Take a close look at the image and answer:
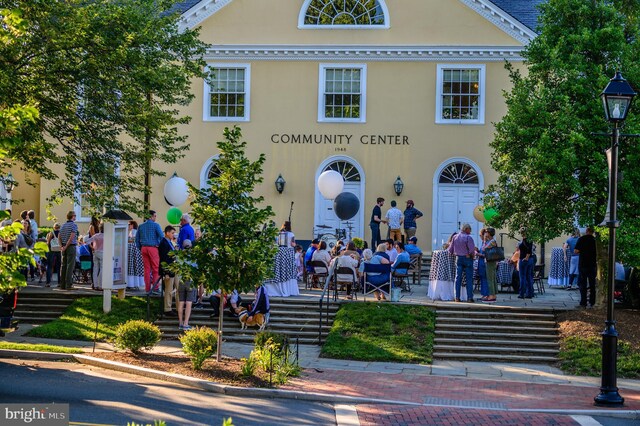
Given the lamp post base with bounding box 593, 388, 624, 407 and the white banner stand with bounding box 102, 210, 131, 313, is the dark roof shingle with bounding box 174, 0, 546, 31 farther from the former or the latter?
the lamp post base with bounding box 593, 388, 624, 407

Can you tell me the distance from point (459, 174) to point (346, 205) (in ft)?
16.0

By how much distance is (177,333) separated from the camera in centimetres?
1959

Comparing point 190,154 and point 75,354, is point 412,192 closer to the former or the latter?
point 190,154

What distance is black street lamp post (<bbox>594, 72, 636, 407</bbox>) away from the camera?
14.5 metres

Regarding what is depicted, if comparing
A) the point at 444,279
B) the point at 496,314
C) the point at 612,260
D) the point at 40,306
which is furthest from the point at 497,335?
the point at 40,306

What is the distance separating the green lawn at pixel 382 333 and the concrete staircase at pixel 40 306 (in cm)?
639

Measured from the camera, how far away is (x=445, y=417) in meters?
13.2

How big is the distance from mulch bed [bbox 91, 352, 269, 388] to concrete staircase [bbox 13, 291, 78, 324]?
4245 mm

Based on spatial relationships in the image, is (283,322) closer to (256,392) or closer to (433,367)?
(433,367)

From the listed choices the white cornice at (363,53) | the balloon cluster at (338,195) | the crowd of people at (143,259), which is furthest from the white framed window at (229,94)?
the crowd of people at (143,259)

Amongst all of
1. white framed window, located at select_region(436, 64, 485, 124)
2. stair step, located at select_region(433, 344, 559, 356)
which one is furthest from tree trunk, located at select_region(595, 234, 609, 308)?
white framed window, located at select_region(436, 64, 485, 124)

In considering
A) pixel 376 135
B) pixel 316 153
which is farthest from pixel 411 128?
pixel 316 153

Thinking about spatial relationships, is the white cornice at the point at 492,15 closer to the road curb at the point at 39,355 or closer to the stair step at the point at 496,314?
the stair step at the point at 496,314

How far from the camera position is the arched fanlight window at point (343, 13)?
102 ft
